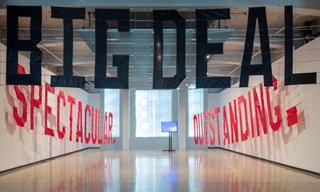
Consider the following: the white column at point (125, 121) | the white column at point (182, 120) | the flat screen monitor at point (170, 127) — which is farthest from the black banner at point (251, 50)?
the white column at point (125, 121)

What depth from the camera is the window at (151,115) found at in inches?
880

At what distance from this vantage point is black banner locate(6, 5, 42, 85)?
8875mm

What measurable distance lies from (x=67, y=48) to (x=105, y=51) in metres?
1.17

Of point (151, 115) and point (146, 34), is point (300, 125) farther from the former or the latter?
point (151, 115)

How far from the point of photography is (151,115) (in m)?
22.4

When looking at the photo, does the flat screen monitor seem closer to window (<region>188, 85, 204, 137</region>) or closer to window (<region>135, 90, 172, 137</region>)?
window (<region>135, 90, 172, 137</region>)

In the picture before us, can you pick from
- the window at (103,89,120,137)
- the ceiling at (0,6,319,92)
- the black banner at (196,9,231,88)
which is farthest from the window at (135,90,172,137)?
the black banner at (196,9,231,88)

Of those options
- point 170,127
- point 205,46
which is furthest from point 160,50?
point 170,127

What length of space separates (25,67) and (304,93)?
30.8 ft

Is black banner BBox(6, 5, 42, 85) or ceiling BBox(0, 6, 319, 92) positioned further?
ceiling BBox(0, 6, 319, 92)

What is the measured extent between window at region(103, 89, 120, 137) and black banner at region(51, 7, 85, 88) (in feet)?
43.4

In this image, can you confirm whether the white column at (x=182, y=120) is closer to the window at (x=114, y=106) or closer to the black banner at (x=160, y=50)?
the window at (x=114, y=106)

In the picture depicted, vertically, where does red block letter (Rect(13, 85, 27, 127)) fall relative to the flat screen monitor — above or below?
above

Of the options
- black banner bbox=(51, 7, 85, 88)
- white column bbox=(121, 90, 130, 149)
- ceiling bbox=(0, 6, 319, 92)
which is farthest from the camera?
white column bbox=(121, 90, 130, 149)
